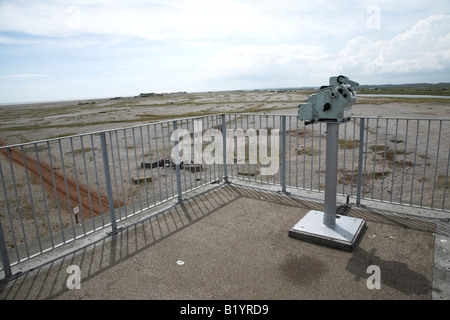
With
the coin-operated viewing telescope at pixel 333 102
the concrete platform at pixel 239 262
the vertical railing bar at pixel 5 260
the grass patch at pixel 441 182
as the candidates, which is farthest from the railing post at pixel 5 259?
the grass patch at pixel 441 182

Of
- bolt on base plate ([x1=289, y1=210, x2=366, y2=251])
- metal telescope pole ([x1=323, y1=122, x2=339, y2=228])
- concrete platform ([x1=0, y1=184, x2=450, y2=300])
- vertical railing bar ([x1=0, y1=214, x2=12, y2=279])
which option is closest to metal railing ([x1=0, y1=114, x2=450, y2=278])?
vertical railing bar ([x1=0, y1=214, x2=12, y2=279])

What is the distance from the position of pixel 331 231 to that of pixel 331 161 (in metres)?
0.96

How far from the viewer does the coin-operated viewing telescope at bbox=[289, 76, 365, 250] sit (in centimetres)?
380

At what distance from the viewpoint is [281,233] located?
14.4ft

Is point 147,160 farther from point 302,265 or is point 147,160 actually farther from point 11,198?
point 302,265

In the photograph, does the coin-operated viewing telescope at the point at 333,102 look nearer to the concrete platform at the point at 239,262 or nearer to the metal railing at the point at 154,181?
the metal railing at the point at 154,181

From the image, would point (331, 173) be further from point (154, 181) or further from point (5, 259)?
point (154, 181)

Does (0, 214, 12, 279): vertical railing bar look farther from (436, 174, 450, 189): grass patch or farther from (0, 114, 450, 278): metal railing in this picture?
(436, 174, 450, 189): grass patch

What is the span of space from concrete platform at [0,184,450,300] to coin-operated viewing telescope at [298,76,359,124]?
170 centimetres

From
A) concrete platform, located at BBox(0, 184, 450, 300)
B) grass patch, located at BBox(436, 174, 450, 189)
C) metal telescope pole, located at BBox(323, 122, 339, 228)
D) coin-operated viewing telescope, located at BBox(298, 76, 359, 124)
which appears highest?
coin-operated viewing telescope, located at BBox(298, 76, 359, 124)

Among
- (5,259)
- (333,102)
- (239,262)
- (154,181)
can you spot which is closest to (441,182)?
(333,102)
